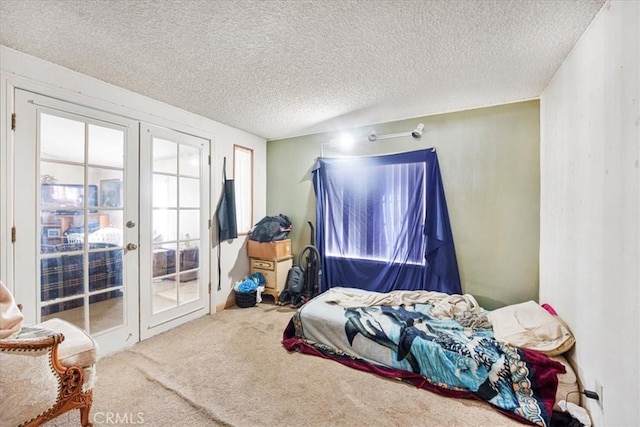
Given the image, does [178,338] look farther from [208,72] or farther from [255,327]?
[208,72]

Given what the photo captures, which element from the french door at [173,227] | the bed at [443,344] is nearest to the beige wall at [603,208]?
the bed at [443,344]

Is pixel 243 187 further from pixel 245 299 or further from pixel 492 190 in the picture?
pixel 492 190

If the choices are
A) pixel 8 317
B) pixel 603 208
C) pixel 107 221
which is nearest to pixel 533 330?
pixel 603 208

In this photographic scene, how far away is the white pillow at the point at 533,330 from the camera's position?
1801mm

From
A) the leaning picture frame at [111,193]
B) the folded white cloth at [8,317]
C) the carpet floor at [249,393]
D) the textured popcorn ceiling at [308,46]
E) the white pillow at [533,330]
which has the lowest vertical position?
the carpet floor at [249,393]

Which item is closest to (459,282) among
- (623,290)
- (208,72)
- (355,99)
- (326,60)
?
(623,290)

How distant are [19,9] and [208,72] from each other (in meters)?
1.02

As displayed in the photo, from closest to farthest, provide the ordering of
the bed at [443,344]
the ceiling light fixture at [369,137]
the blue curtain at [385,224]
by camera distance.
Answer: the bed at [443,344]
the blue curtain at [385,224]
the ceiling light fixture at [369,137]

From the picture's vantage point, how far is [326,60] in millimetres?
1988

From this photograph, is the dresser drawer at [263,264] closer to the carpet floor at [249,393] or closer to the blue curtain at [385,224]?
the blue curtain at [385,224]

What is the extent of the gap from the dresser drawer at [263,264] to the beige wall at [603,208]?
2.95 meters

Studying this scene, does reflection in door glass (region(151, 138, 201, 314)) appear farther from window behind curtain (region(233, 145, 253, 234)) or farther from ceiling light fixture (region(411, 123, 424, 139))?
ceiling light fixture (region(411, 123, 424, 139))

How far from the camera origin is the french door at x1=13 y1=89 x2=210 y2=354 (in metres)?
1.97
